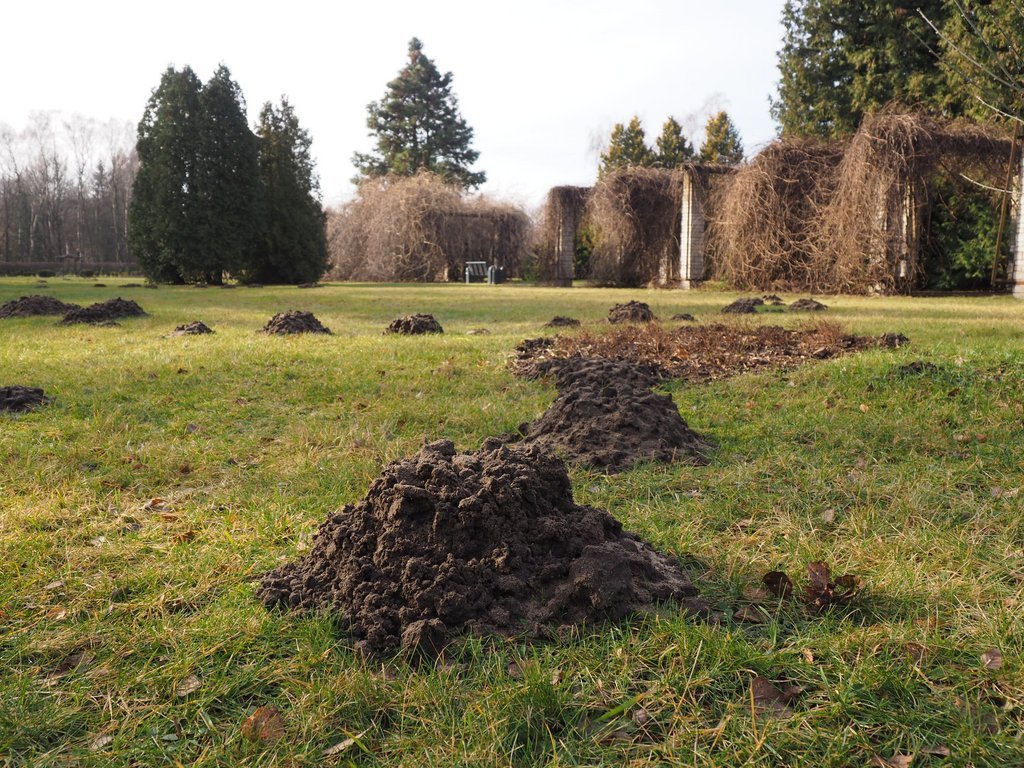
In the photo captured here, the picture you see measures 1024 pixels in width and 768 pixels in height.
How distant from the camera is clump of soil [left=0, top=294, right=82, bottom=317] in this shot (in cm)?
1191

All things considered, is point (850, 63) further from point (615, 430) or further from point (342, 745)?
point (342, 745)

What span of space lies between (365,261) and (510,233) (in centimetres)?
703

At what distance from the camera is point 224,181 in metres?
25.8

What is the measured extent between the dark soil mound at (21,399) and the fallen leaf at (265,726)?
4383 millimetres

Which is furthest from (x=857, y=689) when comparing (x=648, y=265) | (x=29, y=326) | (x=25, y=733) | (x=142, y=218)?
(x=142, y=218)

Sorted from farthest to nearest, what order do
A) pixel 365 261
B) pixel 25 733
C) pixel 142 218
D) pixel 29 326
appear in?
pixel 365 261, pixel 142 218, pixel 29 326, pixel 25 733

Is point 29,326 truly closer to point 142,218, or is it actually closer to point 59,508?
point 59,508

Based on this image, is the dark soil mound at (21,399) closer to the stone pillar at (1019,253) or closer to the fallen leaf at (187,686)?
the fallen leaf at (187,686)

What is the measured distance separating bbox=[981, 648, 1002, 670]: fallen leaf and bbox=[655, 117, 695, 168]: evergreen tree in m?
53.3

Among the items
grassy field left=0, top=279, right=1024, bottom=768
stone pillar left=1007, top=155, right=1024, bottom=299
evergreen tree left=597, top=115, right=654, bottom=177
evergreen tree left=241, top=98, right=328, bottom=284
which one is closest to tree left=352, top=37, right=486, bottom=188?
evergreen tree left=597, top=115, right=654, bottom=177

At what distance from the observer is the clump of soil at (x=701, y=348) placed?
6730 millimetres

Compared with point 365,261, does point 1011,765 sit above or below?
below

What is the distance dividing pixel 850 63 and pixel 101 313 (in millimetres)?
26872

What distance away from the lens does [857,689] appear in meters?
1.90
